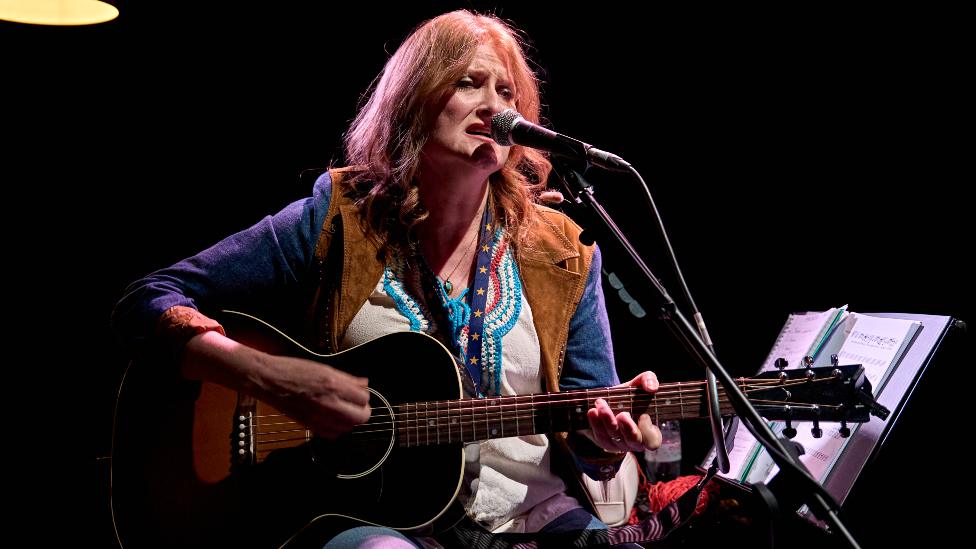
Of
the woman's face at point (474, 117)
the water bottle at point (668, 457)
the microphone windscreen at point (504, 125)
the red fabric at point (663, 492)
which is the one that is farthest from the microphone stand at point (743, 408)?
the water bottle at point (668, 457)

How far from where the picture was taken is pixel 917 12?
2.69m

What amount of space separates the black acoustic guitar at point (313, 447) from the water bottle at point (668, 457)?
6.33ft

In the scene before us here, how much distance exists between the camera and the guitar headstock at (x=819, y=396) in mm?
1655

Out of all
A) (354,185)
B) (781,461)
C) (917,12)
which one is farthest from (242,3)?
(917,12)

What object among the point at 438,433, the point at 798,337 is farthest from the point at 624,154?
the point at 438,433

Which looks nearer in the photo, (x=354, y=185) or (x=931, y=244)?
→ (x=354, y=185)

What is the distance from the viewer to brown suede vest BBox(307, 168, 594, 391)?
204 centimetres

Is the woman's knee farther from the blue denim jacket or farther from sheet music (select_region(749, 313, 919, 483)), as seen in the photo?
sheet music (select_region(749, 313, 919, 483))

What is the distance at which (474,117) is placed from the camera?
2059mm

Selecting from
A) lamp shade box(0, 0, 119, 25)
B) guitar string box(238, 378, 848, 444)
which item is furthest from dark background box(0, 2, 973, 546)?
lamp shade box(0, 0, 119, 25)

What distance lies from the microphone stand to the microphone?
6 cm

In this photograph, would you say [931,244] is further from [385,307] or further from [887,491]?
[385,307]

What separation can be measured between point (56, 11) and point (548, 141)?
4.74ft

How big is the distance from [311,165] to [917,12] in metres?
2.45
